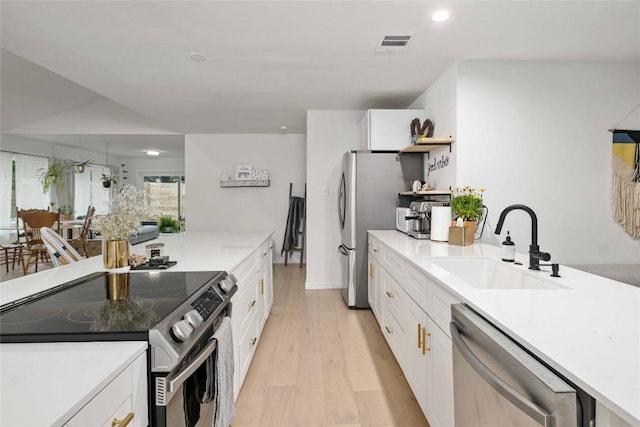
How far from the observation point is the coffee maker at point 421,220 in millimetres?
2869

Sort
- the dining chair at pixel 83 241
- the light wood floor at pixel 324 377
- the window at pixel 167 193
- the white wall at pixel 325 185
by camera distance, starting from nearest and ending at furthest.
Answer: the light wood floor at pixel 324 377
the white wall at pixel 325 185
the dining chair at pixel 83 241
the window at pixel 167 193

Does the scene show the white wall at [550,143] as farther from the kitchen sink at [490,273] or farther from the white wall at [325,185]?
the white wall at [325,185]

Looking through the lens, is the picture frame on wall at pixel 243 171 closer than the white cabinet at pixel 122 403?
No

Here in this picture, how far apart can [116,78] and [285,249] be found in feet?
12.7

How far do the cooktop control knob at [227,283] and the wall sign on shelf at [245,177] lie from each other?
477 centimetres

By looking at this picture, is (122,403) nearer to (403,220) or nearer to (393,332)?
(393,332)

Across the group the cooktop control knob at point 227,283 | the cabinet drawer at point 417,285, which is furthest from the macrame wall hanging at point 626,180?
the cooktop control knob at point 227,283

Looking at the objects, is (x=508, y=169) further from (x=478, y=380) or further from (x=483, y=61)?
(x=478, y=380)

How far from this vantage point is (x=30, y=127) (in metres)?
6.16

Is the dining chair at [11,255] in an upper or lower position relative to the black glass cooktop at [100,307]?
lower

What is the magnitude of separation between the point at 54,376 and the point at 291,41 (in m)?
2.39

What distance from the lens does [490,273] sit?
1.92 metres

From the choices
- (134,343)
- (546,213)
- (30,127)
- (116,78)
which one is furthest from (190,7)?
(30,127)

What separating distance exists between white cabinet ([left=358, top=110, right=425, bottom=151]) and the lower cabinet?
4.99 ft
